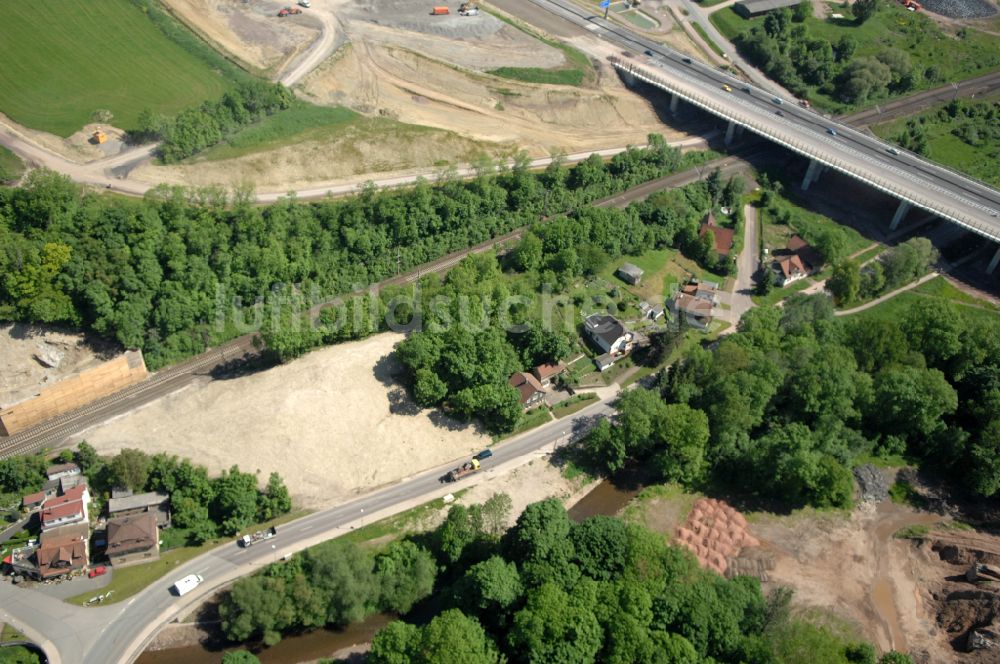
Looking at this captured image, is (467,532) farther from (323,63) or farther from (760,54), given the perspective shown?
(760,54)

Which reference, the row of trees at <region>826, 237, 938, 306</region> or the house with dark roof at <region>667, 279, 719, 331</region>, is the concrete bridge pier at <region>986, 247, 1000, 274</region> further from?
the house with dark roof at <region>667, 279, 719, 331</region>

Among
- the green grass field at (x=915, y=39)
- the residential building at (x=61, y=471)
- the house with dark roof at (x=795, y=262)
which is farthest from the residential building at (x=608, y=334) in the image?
the green grass field at (x=915, y=39)

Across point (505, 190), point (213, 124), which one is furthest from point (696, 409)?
point (213, 124)

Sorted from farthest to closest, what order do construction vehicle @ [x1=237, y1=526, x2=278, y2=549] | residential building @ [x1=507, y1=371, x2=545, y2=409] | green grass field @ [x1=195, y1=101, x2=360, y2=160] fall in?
green grass field @ [x1=195, y1=101, x2=360, y2=160] → residential building @ [x1=507, y1=371, x2=545, y2=409] → construction vehicle @ [x1=237, y1=526, x2=278, y2=549]

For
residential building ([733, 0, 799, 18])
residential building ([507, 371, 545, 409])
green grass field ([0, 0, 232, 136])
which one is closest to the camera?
residential building ([507, 371, 545, 409])

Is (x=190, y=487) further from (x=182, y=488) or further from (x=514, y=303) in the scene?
(x=514, y=303)

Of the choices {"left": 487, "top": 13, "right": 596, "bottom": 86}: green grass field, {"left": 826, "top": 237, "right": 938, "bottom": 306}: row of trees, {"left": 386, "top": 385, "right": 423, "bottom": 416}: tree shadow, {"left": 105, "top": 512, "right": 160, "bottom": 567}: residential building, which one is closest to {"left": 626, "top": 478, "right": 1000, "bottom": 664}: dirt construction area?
{"left": 386, "top": 385, "right": 423, "bottom": 416}: tree shadow

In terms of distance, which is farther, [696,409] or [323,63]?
[323,63]

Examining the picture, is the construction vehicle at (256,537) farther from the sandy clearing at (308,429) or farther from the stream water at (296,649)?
the stream water at (296,649)
